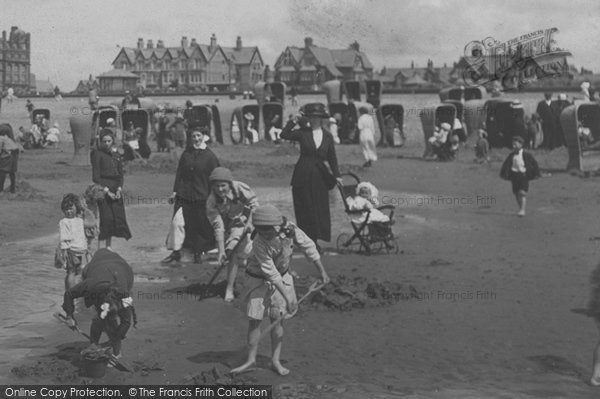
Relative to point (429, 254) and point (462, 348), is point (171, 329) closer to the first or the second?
point (462, 348)

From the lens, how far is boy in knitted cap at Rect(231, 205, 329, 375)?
6.91 metres

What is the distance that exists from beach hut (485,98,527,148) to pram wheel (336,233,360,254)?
1963cm

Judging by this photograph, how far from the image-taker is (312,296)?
Answer: 9.60 metres

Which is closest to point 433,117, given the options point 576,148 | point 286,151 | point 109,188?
point 286,151

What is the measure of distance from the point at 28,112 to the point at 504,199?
39.0 m

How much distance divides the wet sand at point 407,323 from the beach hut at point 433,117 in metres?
13.8

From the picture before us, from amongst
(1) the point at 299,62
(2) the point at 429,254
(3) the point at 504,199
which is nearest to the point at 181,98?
(1) the point at 299,62

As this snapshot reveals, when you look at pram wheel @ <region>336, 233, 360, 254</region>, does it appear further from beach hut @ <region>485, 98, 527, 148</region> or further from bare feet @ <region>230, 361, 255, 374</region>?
beach hut @ <region>485, 98, 527, 148</region>

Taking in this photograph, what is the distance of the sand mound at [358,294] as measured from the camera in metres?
9.39

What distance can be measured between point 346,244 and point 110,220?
3209 millimetres

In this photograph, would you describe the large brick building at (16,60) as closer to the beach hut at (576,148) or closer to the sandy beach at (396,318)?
the beach hut at (576,148)

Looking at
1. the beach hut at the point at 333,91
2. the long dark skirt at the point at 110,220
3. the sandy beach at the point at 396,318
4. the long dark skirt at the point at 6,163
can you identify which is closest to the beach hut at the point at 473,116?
the beach hut at the point at 333,91

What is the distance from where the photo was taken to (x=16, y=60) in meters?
99.7

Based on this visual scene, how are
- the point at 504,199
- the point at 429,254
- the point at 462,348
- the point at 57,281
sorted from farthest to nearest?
the point at 504,199, the point at 429,254, the point at 57,281, the point at 462,348
